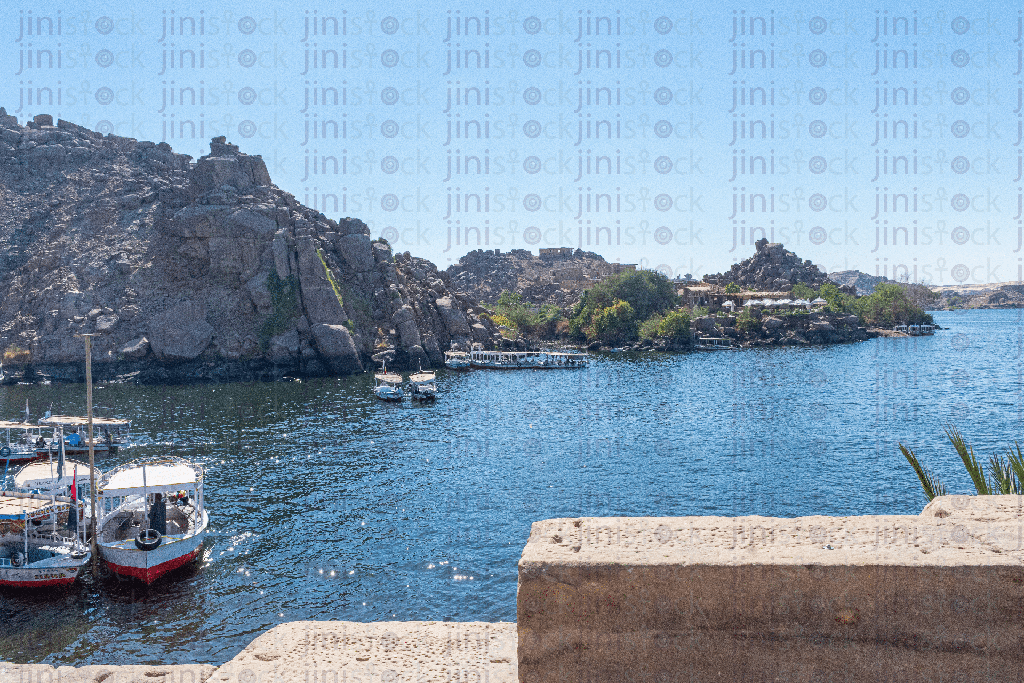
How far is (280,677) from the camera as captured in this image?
792cm

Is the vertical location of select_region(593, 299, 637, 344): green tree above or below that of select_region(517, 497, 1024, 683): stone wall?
above

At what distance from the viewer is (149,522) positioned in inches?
968

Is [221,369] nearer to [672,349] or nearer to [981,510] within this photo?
[672,349]

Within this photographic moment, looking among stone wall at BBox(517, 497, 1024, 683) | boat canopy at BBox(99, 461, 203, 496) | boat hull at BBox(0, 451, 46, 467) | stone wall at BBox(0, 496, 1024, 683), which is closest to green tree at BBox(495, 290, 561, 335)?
boat hull at BBox(0, 451, 46, 467)

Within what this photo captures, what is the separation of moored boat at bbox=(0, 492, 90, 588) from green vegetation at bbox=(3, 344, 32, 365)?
74050 millimetres

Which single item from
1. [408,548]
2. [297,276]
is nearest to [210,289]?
[297,276]

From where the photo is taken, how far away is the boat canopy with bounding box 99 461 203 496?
81.1 ft

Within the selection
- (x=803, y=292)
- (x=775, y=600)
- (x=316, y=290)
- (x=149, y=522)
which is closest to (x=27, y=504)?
(x=149, y=522)

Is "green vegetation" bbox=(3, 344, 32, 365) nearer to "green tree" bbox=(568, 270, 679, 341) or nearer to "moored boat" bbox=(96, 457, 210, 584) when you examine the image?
"moored boat" bbox=(96, 457, 210, 584)

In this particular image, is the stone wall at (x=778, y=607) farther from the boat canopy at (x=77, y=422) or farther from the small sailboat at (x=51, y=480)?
the boat canopy at (x=77, y=422)

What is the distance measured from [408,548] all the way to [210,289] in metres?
77.0

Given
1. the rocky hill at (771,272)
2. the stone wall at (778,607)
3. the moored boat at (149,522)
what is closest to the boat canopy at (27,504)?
the moored boat at (149,522)

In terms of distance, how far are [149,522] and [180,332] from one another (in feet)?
230

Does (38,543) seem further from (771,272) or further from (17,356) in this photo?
(771,272)
